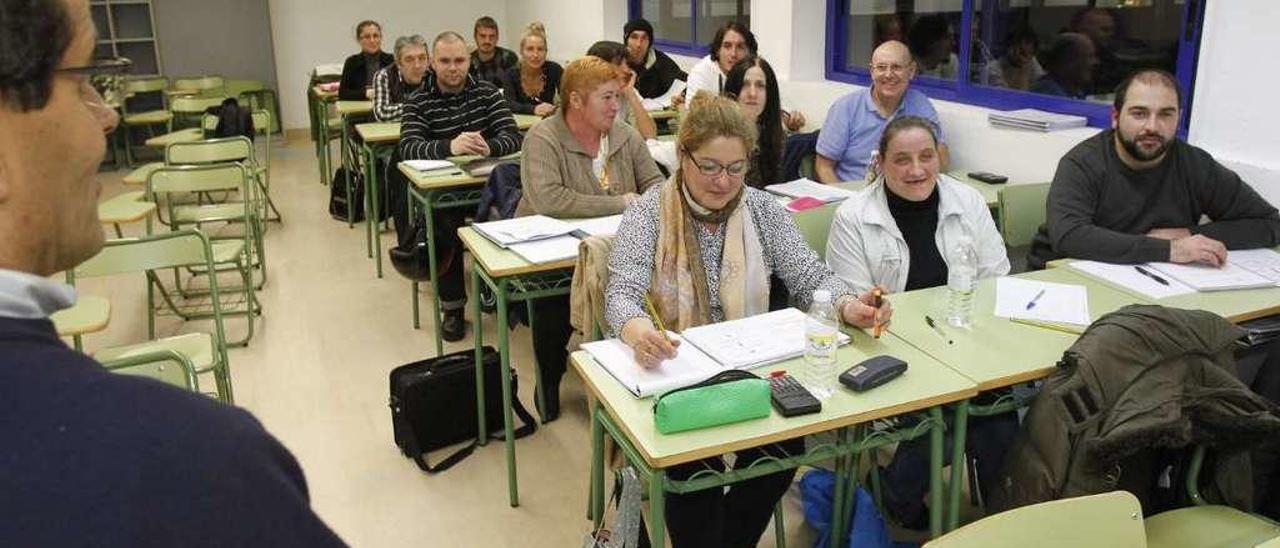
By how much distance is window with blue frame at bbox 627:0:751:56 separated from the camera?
22.9 ft

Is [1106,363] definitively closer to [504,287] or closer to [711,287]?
[711,287]

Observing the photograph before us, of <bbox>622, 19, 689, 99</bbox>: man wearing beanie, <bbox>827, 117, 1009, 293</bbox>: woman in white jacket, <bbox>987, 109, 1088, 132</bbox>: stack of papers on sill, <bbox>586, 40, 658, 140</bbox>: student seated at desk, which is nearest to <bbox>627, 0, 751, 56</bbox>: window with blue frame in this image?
<bbox>622, 19, 689, 99</bbox>: man wearing beanie

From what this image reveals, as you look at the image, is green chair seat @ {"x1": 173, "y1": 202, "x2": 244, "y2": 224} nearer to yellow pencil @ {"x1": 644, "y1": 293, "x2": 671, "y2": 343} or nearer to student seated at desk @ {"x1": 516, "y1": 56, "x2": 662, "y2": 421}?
student seated at desk @ {"x1": 516, "y1": 56, "x2": 662, "y2": 421}

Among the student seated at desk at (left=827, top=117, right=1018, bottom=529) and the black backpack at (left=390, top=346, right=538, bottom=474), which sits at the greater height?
the student seated at desk at (left=827, top=117, right=1018, bottom=529)

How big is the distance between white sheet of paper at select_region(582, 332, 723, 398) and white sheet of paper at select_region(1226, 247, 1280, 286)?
1.72 m

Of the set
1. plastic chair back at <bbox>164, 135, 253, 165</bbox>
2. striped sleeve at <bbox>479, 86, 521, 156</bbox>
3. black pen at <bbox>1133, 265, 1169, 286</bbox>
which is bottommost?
black pen at <bbox>1133, 265, 1169, 286</bbox>

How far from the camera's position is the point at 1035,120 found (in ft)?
12.3

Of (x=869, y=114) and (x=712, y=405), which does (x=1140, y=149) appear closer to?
(x=869, y=114)

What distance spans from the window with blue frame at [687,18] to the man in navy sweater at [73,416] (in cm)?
634

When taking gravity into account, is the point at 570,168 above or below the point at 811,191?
above

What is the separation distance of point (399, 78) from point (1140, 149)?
Answer: 181 inches

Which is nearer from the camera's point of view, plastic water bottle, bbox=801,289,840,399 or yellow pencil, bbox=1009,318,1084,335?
plastic water bottle, bbox=801,289,840,399

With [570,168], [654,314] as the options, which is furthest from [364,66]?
[654,314]

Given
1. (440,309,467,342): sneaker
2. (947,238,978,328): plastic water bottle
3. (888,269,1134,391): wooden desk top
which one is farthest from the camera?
(440,309,467,342): sneaker
